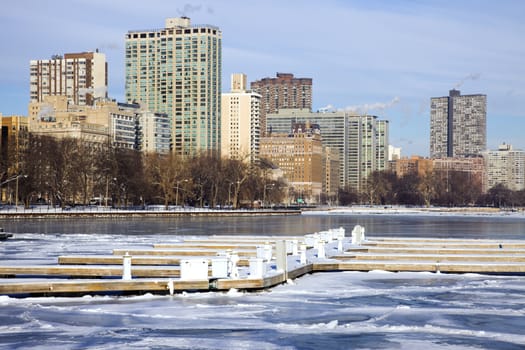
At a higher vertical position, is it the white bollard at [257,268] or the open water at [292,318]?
the white bollard at [257,268]

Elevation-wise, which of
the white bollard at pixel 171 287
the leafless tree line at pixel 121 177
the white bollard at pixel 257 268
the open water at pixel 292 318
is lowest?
the open water at pixel 292 318

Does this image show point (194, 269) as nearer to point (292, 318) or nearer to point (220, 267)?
point (220, 267)

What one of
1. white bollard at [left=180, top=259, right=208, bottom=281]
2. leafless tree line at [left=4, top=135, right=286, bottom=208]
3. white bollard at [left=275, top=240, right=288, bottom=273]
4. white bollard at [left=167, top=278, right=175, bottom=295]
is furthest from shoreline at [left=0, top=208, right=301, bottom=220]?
white bollard at [left=167, top=278, right=175, bottom=295]

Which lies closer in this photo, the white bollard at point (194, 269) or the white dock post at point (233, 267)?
the white bollard at point (194, 269)

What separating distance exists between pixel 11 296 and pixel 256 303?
7533 mm

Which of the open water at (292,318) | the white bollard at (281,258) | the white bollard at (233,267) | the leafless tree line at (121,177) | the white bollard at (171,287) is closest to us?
the open water at (292,318)

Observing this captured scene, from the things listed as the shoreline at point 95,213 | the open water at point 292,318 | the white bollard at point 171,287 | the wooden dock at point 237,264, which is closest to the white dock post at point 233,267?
the wooden dock at point 237,264

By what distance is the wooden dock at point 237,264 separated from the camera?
86.9 feet

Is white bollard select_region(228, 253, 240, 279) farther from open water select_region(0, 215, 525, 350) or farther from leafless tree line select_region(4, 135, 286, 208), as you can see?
leafless tree line select_region(4, 135, 286, 208)

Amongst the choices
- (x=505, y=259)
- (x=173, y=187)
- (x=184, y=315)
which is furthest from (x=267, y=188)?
(x=184, y=315)

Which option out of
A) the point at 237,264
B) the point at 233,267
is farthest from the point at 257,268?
Result: the point at 237,264

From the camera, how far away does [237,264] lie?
31266 mm

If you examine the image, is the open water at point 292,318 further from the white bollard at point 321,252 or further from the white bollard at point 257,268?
the white bollard at point 321,252

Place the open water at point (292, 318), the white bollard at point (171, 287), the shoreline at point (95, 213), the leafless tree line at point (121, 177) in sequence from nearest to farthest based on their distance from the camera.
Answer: the open water at point (292, 318), the white bollard at point (171, 287), the shoreline at point (95, 213), the leafless tree line at point (121, 177)
